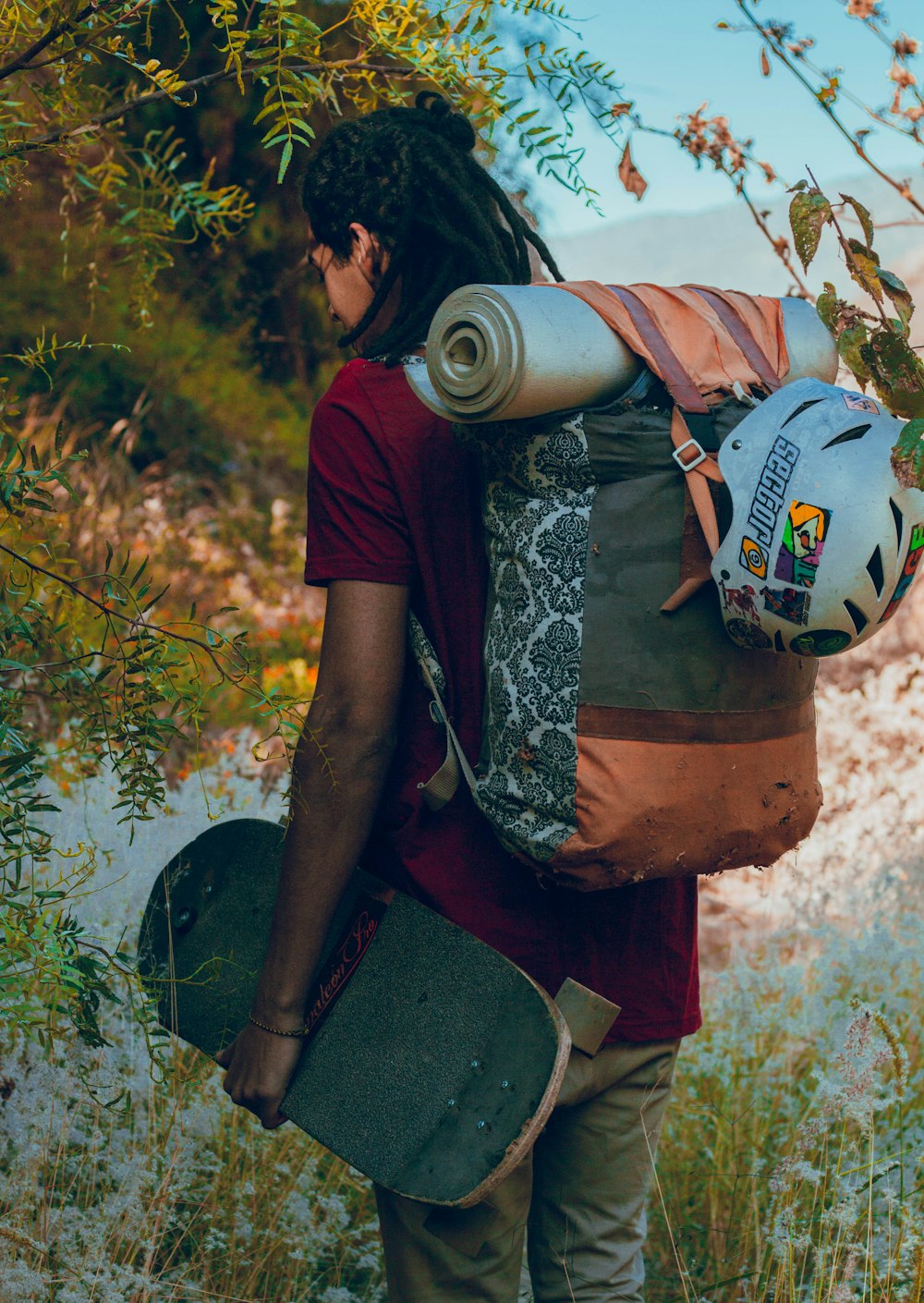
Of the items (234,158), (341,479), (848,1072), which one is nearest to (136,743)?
(341,479)

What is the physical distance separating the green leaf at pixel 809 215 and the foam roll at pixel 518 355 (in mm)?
236

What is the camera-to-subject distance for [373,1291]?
2.53 m

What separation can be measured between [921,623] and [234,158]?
4.81m

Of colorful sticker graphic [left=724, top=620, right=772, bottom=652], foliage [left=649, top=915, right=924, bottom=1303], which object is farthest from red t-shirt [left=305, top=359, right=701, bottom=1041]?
foliage [left=649, top=915, right=924, bottom=1303]

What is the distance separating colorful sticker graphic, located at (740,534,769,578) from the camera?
1388 mm

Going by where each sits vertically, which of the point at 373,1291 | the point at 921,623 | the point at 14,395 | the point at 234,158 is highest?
the point at 234,158

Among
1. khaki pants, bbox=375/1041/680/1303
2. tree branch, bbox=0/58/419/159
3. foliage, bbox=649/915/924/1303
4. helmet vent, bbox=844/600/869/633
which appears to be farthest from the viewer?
foliage, bbox=649/915/924/1303

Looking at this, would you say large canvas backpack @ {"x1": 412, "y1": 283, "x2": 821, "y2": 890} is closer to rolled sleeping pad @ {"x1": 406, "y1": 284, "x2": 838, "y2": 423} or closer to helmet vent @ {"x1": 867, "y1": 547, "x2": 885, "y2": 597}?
rolled sleeping pad @ {"x1": 406, "y1": 284, "x2": 838, "y2": 423}

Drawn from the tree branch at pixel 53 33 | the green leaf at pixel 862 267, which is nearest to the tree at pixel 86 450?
the tree branch at pixel 53 33

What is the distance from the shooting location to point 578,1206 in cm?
184

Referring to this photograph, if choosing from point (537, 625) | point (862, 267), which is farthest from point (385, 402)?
point (862, 267)

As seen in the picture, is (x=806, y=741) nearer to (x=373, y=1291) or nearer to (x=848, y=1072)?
(x=848, y=1072)

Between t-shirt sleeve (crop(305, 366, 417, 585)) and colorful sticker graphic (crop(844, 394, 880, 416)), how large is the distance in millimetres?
590

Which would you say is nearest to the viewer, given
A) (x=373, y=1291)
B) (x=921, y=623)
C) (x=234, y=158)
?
(x=373, y=1291)
